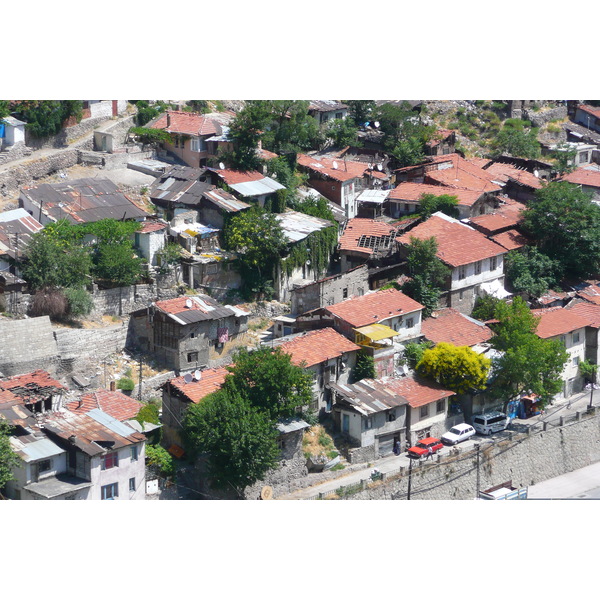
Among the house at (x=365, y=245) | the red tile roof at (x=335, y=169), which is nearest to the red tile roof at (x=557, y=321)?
the house at (x=365, y=245)

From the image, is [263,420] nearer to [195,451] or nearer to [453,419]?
[195,451]

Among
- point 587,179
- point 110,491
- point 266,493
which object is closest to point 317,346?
point 266,493

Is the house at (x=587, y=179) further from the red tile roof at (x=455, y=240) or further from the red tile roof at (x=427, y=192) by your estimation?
the red tile roof at (x=455, y=240)

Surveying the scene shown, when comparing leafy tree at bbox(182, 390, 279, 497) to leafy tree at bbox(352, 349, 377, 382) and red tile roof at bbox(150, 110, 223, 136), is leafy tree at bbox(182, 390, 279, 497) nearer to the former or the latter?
leafy tree at bbox(352, 349, 377, 382)

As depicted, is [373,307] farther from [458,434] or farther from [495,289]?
[495,289]

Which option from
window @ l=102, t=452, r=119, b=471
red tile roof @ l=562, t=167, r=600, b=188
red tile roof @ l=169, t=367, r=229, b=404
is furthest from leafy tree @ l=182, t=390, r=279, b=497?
red tile roof @ l=562, t=167, r=600, b=188

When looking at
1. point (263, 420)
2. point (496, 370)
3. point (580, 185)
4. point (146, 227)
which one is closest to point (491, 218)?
point (580, 185)
